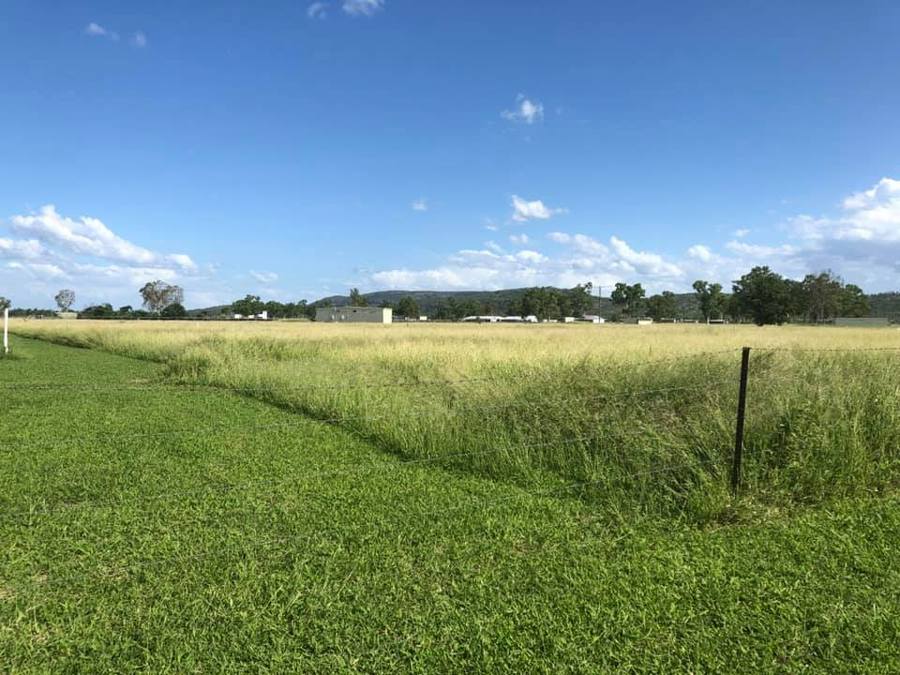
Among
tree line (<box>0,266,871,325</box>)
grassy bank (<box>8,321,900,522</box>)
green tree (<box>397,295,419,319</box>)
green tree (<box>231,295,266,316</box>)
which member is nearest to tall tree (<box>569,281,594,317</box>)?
tree line (<box>0,266,871,325</box>)

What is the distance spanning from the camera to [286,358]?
17.2m

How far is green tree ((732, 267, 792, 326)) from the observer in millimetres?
72375

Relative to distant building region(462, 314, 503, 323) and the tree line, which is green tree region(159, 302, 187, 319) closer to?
the tree line

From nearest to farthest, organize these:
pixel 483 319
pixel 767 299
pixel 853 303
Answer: pixel 767 299, pixel 853 303, pixel 483 319

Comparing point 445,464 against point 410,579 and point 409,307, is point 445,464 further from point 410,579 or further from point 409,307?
point 409,307

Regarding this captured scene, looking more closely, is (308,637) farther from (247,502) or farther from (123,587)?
(247,502)

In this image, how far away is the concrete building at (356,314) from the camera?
85.2 meters

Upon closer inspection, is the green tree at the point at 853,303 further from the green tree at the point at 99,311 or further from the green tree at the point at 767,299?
the green tree at the point at 99,311

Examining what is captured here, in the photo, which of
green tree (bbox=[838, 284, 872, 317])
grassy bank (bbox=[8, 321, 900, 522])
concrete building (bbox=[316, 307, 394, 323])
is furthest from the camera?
green tree (bbox=[838, 284, 872, 317])

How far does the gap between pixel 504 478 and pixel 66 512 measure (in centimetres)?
398

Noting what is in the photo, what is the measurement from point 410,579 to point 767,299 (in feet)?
271

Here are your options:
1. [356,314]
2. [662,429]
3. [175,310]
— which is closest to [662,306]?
[356,314]

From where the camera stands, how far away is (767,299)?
239ft

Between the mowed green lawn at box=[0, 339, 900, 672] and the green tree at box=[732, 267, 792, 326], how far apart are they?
255ft
